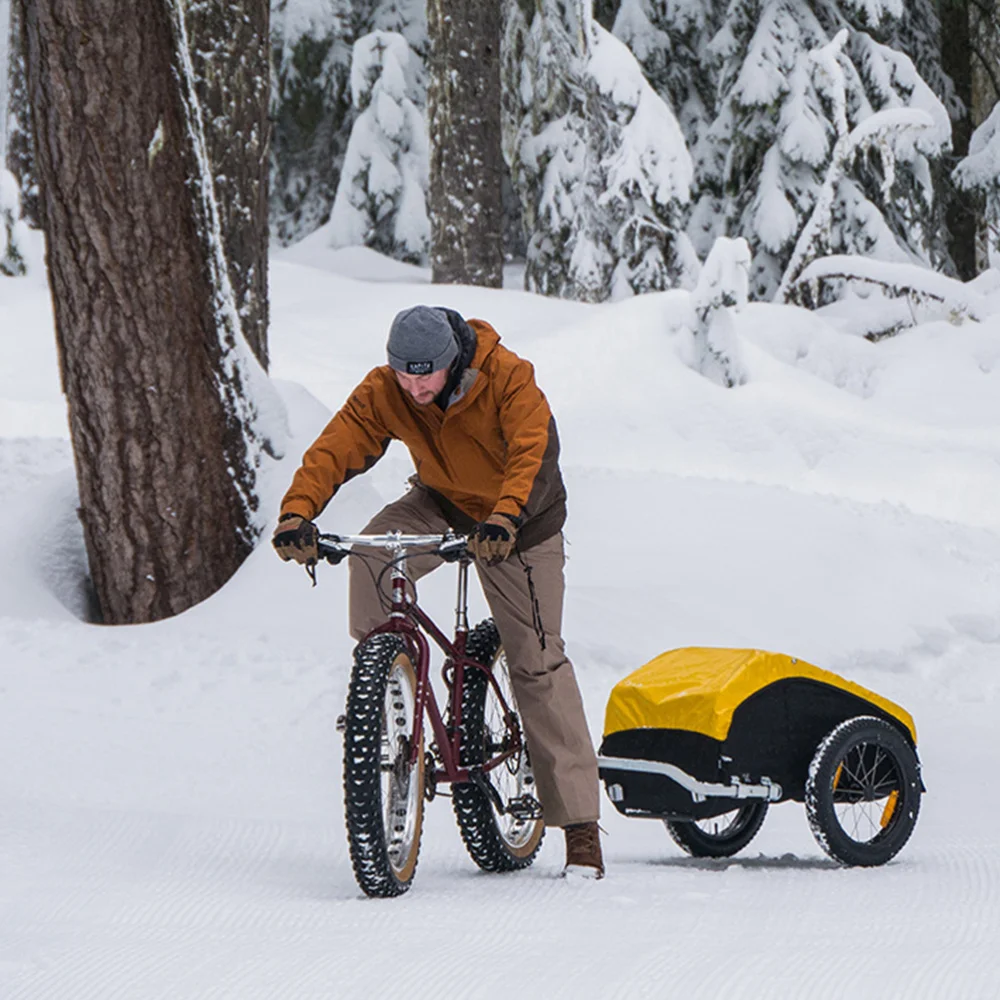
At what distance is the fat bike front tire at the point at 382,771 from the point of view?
3746 millimetres

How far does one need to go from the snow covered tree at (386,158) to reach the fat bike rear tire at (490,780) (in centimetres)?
1727

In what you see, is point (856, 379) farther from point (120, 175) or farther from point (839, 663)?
point (120, 175)

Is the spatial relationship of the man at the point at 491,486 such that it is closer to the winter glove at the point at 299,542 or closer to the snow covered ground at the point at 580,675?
the winter glove at the point at 299,542

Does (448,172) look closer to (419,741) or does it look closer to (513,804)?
(513,804)

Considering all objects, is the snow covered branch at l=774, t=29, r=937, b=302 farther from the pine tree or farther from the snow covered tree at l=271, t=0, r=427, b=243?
the snow covered tree at l=271, t=0, r=427, b=243

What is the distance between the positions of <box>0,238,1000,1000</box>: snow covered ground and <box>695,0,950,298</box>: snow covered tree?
3.41 m

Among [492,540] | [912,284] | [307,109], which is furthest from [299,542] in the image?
[307,109]

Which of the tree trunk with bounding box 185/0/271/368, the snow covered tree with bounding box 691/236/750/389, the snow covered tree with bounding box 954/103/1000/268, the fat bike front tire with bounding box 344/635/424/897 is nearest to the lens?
the fat bike front tire with bounding box 344/635/424/897

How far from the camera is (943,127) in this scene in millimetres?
16125

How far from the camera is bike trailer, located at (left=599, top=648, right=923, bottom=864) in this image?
4441 millimetres

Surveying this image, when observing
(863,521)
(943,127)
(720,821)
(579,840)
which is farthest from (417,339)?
(943,127)

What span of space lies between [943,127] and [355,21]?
396 inches

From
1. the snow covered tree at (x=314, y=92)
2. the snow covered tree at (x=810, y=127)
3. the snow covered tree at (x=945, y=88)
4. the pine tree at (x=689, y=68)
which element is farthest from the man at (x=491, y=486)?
the snow covered tree at (x=314, y=92)

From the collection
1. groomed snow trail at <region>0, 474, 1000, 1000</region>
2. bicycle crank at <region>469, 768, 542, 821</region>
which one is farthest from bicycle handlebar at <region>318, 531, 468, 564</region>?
groomed snow trail at <region>0, 474, 1000, 1000</region>
